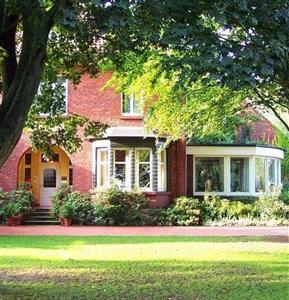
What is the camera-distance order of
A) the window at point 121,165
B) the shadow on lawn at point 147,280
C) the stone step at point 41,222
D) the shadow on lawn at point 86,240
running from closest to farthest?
1. the shadow on lawn at point 147,280
2. the shadow on lawn at point 86,240
3. the stone step at point 41,222
4. the window at point 121,165

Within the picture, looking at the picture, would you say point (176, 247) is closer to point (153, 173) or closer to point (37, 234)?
point (37, 234)

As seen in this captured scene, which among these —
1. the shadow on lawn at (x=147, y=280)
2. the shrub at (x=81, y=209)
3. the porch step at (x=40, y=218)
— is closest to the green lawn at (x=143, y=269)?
the shadow on lawn at (x=147, y=280)

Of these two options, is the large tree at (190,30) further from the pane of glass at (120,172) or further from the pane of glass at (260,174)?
the pane of glass at (260,174)

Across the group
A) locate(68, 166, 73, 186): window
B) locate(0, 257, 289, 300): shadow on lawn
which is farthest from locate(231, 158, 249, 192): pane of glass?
locate(0, 257, 289, 300): shadow on lawn

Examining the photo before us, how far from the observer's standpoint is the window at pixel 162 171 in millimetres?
26281

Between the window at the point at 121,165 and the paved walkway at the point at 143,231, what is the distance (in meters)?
3.35

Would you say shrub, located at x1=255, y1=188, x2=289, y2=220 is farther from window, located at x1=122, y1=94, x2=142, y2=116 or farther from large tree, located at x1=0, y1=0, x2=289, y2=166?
large tree, located at x1=0, y1=0, x2=289, y2=166

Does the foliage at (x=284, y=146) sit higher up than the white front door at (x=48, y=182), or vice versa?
the foliage at (x=284, y=146)

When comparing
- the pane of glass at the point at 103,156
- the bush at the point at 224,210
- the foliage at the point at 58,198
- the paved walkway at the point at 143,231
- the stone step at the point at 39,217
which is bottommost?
the paved walkway at the point at 143,231

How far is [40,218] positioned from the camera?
25.1 m

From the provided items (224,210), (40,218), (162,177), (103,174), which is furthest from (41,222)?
(224,210)

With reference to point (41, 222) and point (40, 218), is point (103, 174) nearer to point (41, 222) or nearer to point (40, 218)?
point (40, 218)

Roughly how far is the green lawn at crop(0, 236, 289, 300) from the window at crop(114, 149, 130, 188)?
8.44 metres

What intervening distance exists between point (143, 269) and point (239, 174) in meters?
18.3
